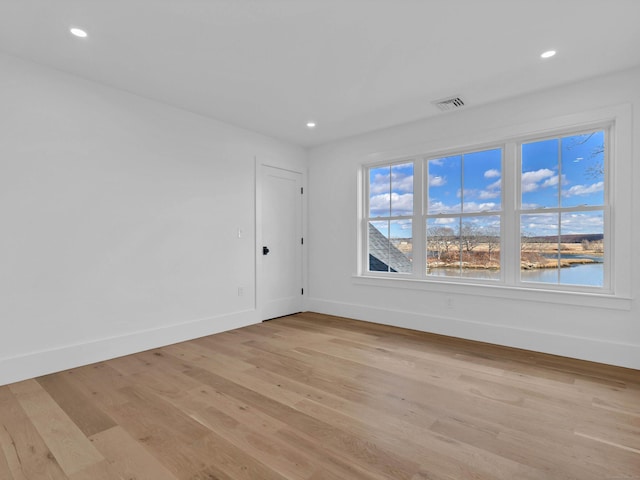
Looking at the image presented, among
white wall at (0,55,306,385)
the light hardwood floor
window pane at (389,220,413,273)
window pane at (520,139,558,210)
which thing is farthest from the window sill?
white wall at (0,55,306,385)

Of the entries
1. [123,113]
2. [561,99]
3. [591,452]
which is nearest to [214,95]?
[123,113]

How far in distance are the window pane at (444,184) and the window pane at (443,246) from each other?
155 millimetres

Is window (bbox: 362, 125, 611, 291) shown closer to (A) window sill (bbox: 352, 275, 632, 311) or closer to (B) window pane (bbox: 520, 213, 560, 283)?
(B) window pane (bbox: 520, 213, 560, 283)

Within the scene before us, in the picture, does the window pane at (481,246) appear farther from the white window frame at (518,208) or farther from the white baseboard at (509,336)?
the white baseboard at (509,336)

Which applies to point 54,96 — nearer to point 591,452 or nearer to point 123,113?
point 123,113

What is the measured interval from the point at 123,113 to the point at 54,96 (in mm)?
560

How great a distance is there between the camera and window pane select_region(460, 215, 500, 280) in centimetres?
386

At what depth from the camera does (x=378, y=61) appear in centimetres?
288

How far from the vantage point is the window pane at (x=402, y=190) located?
455 centimetres

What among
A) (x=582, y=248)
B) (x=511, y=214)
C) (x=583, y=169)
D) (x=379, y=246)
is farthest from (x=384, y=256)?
(x=583, y=169)

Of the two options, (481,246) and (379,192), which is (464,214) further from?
(379,192)

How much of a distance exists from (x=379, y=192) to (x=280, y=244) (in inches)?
65.4

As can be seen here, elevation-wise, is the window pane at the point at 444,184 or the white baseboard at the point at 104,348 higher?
the window pane at the point at 444,184

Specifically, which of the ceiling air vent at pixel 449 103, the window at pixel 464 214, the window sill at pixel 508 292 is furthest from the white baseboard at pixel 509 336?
the ceiling air vent at pixel 449 103
